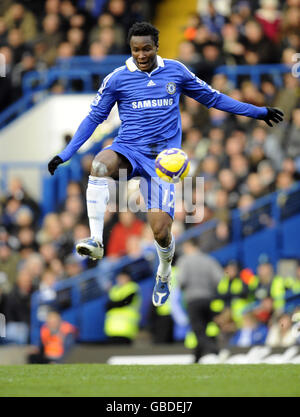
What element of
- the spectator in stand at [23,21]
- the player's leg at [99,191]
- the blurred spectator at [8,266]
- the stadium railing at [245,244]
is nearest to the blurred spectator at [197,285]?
the stadium railing at [245,244]

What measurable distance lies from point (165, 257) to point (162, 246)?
0.82 feet

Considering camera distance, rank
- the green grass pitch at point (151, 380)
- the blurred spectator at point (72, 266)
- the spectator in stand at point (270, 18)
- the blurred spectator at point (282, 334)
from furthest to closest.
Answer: the spectator in stand at point (270, 18), the blurred spectator at point (72, 266), the blurred spectator at point (282, 334), the green grass pitch at point (151, 380)

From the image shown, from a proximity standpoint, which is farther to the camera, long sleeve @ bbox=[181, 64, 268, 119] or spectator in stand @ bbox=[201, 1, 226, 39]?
spectator in stand @ bbox=[201, 1, 226, 39]

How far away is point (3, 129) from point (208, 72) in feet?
14.2

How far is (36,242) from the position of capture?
58.8 ft

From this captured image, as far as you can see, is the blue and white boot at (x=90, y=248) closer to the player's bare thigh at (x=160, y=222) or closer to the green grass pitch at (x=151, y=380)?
the player's bare thigh at (x=160, y=222)

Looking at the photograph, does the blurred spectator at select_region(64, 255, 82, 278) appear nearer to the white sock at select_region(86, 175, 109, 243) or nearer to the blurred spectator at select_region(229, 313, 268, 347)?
the blurred spectator at select_region(229, 313, 268, 347)

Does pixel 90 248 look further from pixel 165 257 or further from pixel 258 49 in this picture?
pixel 258 49

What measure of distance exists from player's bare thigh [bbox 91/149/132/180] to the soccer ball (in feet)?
1.19

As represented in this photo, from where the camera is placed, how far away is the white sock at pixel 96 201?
10000 mm

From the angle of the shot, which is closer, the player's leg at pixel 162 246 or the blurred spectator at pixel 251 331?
the player's leg at pixel 162 246

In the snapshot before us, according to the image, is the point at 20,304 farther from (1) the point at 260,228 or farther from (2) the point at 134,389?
(2) the point at 134,389

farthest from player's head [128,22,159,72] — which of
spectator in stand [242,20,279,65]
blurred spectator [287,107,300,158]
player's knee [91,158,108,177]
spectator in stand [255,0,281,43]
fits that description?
spectator in stand [255,0,281,43]

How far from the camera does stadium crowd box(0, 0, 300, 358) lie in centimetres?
1647
